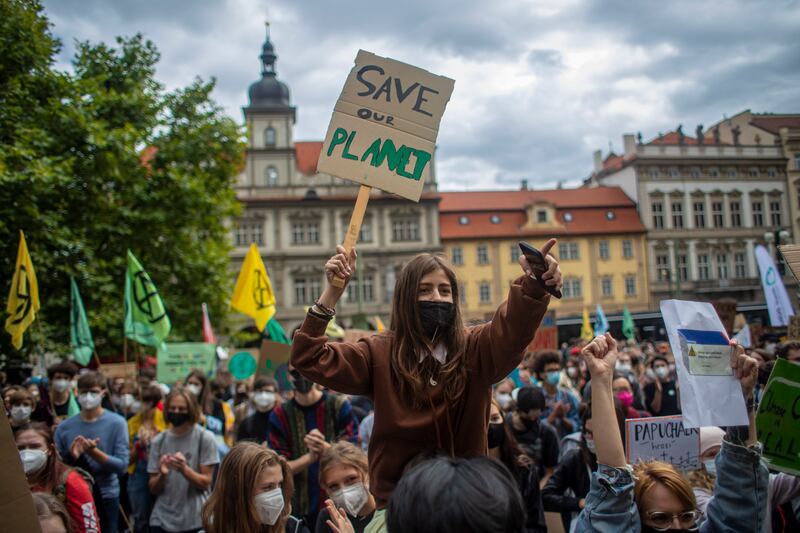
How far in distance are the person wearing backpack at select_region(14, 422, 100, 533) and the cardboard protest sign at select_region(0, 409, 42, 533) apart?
194 cm

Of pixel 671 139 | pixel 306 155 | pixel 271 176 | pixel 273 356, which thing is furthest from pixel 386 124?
pixel 671 139

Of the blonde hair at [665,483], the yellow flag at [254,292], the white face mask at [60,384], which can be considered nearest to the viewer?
the blonde hair at [665,483]

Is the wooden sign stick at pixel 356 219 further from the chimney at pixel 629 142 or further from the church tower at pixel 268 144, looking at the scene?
the chimney at pixel 629 142

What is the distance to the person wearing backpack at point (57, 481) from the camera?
12.4 ft

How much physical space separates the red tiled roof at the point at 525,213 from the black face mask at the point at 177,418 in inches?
1882

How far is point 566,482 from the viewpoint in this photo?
4766 millimetres

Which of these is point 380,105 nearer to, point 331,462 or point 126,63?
point 331,462

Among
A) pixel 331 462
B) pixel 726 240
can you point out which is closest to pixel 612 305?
pixel 726 240

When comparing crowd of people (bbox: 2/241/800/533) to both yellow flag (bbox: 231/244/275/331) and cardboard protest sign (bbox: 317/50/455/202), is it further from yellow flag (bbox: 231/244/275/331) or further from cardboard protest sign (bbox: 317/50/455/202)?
yellow flag (bbox: 231/244/275/331)

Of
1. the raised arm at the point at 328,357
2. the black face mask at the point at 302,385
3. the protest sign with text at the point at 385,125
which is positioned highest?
the protest sign with text at the point at 385,125

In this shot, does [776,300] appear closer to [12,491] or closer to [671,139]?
[12,491]

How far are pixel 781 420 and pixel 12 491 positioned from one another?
102 inches

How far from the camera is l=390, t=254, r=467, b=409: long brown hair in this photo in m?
2.49

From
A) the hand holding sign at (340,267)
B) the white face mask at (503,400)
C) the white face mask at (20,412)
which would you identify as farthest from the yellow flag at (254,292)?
the hand holding sign at (340,267)
